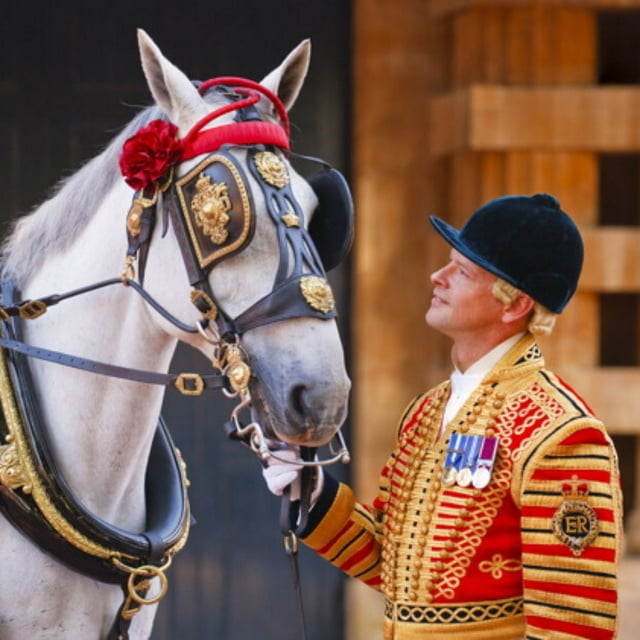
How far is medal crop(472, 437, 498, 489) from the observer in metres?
2.33

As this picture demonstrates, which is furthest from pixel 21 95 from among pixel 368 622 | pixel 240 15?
pixel 368 622

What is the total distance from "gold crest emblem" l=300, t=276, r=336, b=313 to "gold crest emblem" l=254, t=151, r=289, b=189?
0.60 feet

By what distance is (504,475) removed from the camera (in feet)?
7.64

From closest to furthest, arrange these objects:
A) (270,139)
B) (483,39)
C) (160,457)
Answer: (270,139)
(160,457)
(483,39)

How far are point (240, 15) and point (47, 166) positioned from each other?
32.7 inches

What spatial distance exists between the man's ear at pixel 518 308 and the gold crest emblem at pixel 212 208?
480 mm

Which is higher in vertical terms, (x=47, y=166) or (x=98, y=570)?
(x=47, y=166)

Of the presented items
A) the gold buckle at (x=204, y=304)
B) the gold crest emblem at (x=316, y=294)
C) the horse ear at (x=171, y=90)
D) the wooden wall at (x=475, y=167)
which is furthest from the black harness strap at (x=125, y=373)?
the wooden wall at (x=475, y=167)

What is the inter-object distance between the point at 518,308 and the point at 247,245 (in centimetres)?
46

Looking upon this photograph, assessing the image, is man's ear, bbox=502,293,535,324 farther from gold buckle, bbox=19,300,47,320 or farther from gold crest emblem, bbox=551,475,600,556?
gold buckle, bbox=19,300,47,320

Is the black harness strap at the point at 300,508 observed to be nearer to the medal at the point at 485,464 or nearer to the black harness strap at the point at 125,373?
the black harness strap at the point at 125,373

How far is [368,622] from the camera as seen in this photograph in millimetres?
4883

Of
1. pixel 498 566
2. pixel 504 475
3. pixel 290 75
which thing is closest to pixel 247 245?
pixel 290 75

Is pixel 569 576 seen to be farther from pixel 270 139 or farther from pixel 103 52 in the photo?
pixel 103 52
